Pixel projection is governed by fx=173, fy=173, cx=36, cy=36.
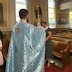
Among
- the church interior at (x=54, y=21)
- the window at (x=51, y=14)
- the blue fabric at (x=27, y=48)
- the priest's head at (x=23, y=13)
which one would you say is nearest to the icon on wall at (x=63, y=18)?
the church interior at (x=54, y=21)

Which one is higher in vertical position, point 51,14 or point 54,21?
point 51,14

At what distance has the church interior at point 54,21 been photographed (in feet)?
18.0

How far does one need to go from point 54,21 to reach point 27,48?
6.44m

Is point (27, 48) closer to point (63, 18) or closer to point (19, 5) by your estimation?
point (19, 5)

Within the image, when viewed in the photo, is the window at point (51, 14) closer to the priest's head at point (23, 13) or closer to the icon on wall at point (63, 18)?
the icon on wall at point (63, 18)

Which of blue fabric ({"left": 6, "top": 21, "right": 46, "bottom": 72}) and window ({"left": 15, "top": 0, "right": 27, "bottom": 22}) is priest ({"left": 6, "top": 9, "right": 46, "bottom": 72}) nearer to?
blue fabric ({"left": 6, "top": 21, "right": 46, "bottom": 72})

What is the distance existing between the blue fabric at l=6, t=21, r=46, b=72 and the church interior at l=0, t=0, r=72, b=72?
884mm

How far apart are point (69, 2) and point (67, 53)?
406 centimetres

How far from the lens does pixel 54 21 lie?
9.30 meters

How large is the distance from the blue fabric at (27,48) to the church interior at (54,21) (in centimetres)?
88

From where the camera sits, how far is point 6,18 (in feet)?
23.2

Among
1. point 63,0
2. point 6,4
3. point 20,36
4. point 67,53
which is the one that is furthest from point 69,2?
point 20,36

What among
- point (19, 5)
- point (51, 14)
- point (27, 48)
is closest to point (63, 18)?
point (51, 14)

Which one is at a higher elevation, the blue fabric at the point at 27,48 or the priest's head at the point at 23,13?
the priest's head at the point at 23,13
